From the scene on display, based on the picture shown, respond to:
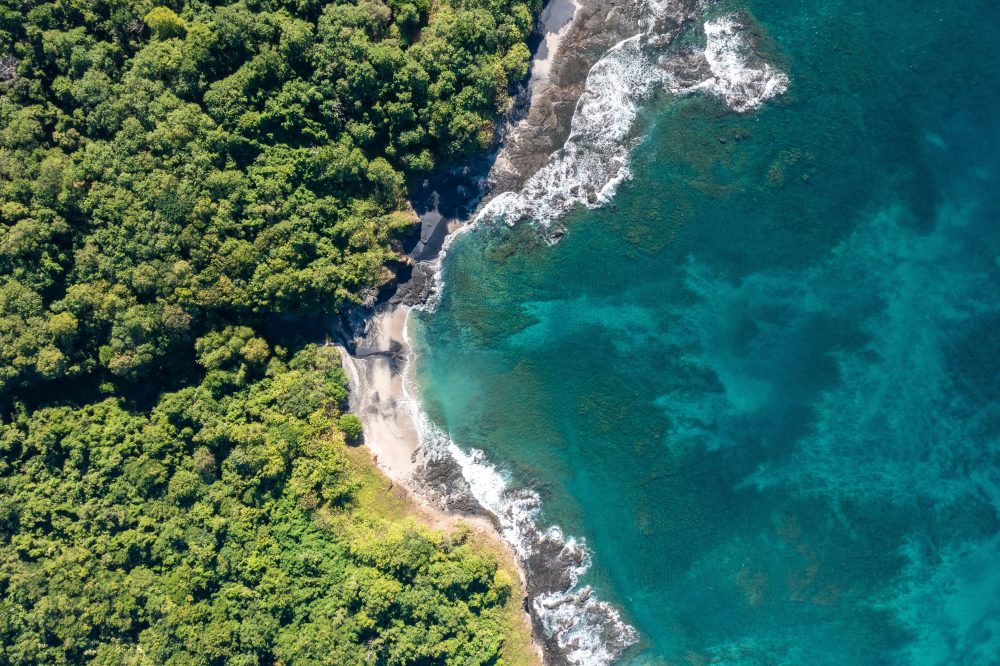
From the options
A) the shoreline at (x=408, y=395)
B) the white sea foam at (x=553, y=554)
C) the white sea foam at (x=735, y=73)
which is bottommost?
A: the white sea foam at (x=553, y=554)

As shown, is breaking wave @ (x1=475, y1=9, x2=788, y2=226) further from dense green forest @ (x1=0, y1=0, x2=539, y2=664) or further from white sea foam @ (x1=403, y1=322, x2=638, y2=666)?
white sea foam @ (x1=403, y1=322, x2=638, y2=666)

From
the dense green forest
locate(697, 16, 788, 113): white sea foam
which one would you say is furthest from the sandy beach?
locate(697, 16, 788, 113): white sea foam

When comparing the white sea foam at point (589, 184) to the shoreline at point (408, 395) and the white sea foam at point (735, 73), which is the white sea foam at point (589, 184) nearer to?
the white sea foam at point (735, 73)

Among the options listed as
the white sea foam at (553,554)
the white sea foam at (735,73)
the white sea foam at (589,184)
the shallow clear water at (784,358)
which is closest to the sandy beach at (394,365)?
the white sea foam at (553,554)

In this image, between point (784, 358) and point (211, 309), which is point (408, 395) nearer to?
point (211, 309)

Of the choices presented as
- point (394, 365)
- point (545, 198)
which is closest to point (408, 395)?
point (394, 365)

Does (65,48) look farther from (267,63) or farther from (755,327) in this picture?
(755,327)
